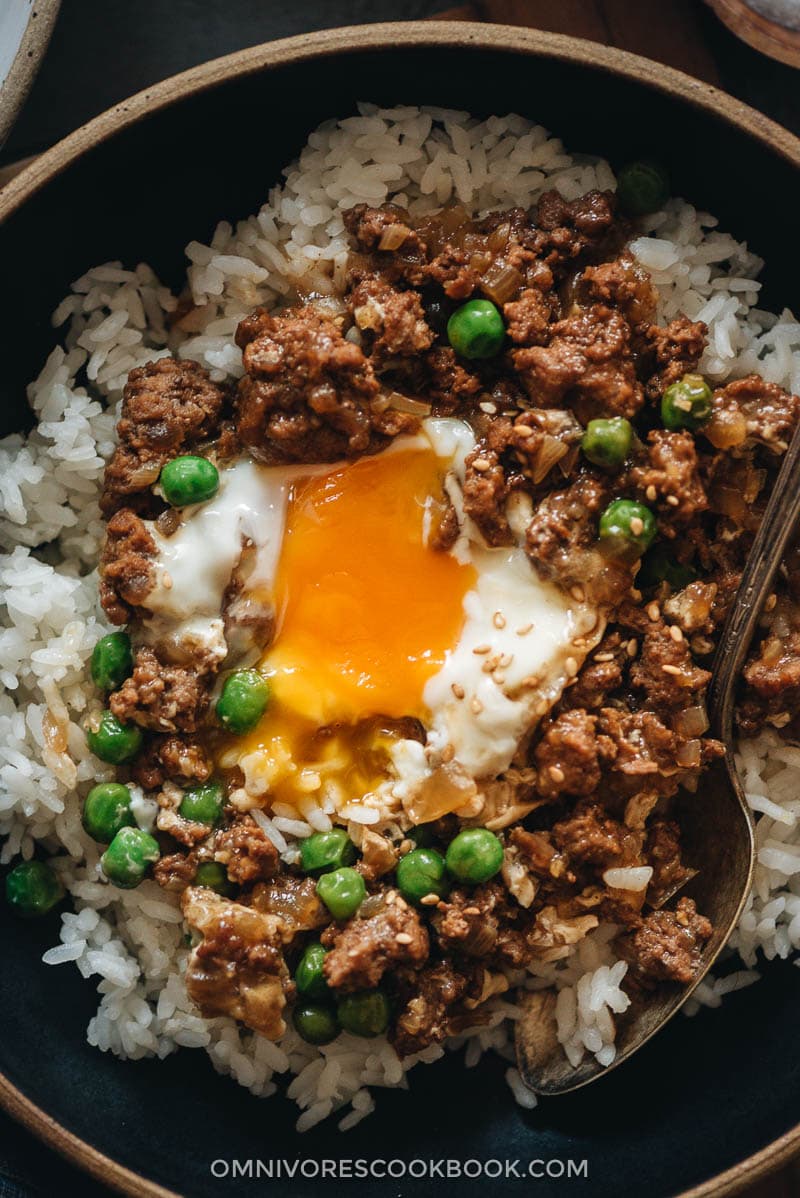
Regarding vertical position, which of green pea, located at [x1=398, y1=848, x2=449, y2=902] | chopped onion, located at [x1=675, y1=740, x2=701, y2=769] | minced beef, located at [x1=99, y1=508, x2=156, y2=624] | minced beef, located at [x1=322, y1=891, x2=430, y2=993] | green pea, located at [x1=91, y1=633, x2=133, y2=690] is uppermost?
chopped onion, located at [x1=675, y1=740, x2=701, y2=769]

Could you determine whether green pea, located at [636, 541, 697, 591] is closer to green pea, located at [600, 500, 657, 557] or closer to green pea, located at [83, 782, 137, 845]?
green pea, located at [600, 500, 657, 557]

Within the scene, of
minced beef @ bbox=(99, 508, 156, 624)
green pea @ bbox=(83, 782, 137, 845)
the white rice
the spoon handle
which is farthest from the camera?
the white rice

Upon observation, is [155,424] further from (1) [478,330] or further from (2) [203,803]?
(2) [203,803]

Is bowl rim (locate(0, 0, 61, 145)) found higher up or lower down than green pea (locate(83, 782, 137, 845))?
higher up

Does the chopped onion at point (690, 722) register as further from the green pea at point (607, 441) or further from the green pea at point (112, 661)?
the green pea at point (112, 661)

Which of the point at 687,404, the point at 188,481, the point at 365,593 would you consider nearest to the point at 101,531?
the point at 188,481

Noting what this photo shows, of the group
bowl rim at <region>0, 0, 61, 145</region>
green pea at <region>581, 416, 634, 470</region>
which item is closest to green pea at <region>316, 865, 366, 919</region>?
green pea at <region>581, 416, 634, 470</region>
